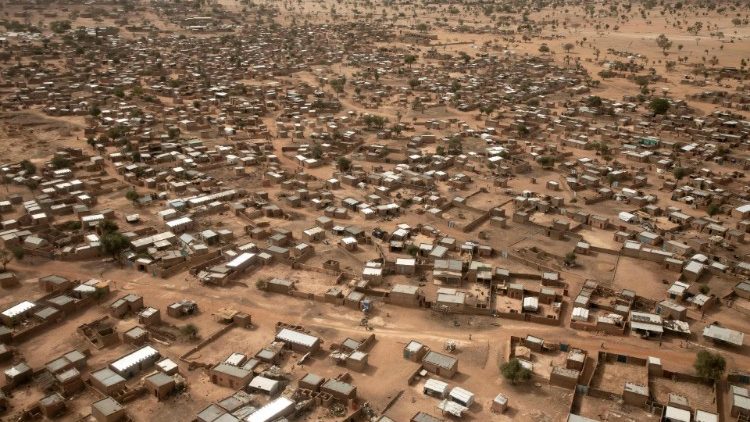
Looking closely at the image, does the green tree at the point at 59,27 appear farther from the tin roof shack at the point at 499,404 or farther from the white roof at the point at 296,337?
the tin roof shack at the point at 499,404

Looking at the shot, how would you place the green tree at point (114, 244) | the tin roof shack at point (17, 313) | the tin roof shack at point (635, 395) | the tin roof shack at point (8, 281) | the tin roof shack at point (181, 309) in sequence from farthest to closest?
the green tree at point (114, 244), the tin roof shack at point (8, 281), the tin roof shack at point (181, 309), the tin roof shack at point (17, 313), the tin roof shack at point (635, 395)

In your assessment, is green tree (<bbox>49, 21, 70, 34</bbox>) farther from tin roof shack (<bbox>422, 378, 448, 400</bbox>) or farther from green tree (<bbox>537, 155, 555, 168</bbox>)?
tin roof shack (<bbox>422, 378, 448, 400</bbox>)

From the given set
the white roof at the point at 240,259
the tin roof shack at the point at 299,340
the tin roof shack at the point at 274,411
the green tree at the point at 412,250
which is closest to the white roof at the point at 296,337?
the tin roof shack at the point at 299,340

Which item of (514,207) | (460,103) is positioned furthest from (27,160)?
(460,103)

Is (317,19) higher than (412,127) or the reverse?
higher

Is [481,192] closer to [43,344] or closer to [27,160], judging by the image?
[43,344]

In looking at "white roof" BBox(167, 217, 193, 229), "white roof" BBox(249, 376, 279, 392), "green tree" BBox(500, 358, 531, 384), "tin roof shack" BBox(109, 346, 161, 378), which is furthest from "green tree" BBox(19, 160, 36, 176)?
"green tree" BBox(500, 358, 531, 384)
